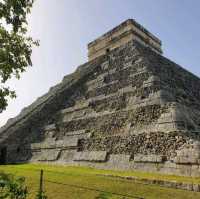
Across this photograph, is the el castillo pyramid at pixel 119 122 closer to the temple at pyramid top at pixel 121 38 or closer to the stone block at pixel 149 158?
the stone block at pixel 149 158

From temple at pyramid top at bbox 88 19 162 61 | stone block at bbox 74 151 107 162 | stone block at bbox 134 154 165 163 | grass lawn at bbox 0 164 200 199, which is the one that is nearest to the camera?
grass lawn at bbox 0 164 200 199

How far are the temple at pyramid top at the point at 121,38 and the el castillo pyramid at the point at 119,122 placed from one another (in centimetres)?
475

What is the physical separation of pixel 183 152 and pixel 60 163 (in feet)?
A: 21.3

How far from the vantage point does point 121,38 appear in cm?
2570

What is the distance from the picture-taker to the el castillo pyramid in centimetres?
1055

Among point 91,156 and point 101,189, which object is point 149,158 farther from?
point 101,189

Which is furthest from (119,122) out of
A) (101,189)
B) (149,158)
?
(101,189)

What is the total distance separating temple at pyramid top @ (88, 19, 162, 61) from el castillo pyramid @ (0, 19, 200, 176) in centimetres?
475

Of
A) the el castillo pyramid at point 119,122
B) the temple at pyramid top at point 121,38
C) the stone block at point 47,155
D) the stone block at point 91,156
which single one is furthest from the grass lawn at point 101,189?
the temple at pyramid top at point 121,38

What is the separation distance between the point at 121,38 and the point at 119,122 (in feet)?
45.9

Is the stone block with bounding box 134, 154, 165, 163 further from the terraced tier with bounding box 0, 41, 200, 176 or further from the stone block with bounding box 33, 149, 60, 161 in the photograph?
the stone block with bounding box 33, 149, 60, 161

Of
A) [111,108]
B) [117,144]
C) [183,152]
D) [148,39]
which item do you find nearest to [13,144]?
[111,108]

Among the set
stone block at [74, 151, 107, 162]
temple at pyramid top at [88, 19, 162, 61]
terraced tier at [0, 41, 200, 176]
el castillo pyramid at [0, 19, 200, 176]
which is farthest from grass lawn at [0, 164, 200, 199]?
temple at pyramid top at [88, 19, 162, 61]

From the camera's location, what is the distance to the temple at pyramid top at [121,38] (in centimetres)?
2533
